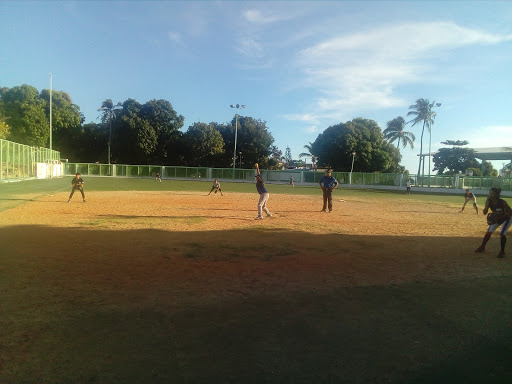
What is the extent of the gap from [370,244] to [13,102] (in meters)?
62.8

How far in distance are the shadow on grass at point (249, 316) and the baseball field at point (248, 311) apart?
0.06ft

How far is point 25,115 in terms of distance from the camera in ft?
180

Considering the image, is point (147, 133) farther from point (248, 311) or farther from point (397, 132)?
point (248, 311)

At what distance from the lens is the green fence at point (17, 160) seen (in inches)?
1013

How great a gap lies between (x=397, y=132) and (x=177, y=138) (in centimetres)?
3881

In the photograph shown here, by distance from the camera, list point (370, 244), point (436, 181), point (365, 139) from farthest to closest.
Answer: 1. point (365, 139)
2. point (436, 181)
3. point (370, 244)

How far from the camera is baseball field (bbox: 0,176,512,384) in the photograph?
9.89 feet

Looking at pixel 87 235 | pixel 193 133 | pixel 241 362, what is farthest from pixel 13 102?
pixel 241 362

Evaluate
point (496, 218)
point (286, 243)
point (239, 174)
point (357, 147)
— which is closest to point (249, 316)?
point (286, 243)

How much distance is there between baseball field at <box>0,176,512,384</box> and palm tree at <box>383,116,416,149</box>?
202ft

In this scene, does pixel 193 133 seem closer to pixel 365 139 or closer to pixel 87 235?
pixel 365 139

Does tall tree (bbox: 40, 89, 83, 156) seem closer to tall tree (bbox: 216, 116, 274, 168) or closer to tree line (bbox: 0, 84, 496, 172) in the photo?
tree line (bbox: 0, 84, 496, 172)

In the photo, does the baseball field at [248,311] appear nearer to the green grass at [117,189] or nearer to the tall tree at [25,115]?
the green grass at [117,189]

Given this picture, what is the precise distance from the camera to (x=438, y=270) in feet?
21.3
